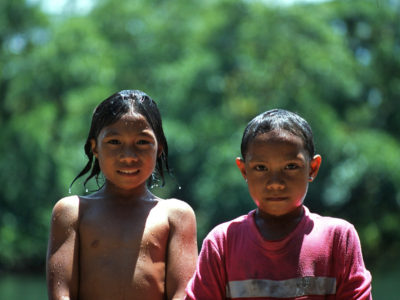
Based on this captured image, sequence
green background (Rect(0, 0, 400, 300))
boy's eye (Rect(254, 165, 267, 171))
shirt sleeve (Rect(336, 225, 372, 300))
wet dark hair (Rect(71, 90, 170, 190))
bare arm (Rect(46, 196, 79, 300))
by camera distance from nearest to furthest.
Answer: shirt sleeve (Rect(336, 225, 372, 300)), boy's eye (Rect(254, 165, 267, 171)), bare arm (Rect(46, 196, 79, 300)), wet dark hair (Rect(71, 90, 170, 190)), green background (Rect(0, 0, 400, 300))

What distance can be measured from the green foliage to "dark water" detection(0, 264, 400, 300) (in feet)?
1.19

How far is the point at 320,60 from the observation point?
12312 millimetres

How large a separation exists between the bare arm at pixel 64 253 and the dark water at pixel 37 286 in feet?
26.6

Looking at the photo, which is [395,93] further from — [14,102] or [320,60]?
[14,102]

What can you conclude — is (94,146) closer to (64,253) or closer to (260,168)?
(64,253)

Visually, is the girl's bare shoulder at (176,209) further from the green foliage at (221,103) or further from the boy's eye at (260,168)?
the green foliage at (221,103)

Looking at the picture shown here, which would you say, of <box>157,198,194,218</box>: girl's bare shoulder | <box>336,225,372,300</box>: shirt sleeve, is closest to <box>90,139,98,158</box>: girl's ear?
<box>157,198,194,218</box>: girl's bare shoulder

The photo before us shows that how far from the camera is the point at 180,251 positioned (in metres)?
2.03

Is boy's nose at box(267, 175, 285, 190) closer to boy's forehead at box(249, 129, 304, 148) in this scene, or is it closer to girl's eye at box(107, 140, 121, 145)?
boy's forehead at box(249, 129, 304, 148)

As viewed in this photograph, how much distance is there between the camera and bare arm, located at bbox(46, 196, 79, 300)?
195cm

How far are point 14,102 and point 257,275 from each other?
11437mm

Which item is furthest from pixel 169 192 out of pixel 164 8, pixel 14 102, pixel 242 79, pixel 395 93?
pixel 164 8

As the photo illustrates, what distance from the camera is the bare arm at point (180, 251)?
6.52ft

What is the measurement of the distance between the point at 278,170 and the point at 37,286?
9.79m
